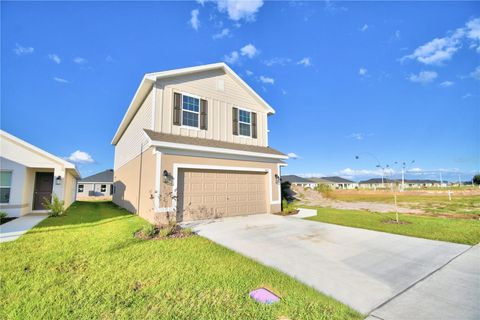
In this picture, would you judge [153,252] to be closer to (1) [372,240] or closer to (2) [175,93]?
(1) [372,240]

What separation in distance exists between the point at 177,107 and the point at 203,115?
1357 mm

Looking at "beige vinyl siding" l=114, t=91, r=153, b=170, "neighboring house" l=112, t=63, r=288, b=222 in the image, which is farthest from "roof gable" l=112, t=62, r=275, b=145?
"beige vinyl siding" l=114, t=91, r=153, b=170

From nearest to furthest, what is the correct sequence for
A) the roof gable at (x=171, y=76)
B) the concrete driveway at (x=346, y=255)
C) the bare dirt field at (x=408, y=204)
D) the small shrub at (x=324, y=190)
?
the concrete driveway at (x=346, y=255) → the roof gable at (x=171, y=76) → the bare dirt field at (x=408, y=204) → the small shrub at (x=324, y=190)

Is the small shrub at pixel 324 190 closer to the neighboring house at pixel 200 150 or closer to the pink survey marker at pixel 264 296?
the neighboring house at pixel 200 150

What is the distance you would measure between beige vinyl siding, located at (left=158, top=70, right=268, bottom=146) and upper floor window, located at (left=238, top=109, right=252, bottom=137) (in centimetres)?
31

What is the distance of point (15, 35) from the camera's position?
36.8ft

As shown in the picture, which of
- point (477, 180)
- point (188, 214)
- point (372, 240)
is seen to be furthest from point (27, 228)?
point (477, 180)

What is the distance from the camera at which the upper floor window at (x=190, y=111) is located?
34.6 ft

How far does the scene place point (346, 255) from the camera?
5133mm

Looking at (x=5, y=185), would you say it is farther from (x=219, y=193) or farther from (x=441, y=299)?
(x=441, y=299)

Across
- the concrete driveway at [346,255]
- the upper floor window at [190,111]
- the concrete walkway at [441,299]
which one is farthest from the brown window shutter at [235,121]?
the concrete walkway at [441,299]

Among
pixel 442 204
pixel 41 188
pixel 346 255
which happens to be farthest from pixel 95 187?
pixel 442 204

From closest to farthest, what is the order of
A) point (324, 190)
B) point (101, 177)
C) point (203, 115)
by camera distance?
point (203, 115) < point (324, 190) < point (101, 177)

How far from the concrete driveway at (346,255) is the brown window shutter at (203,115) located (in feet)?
16.5
